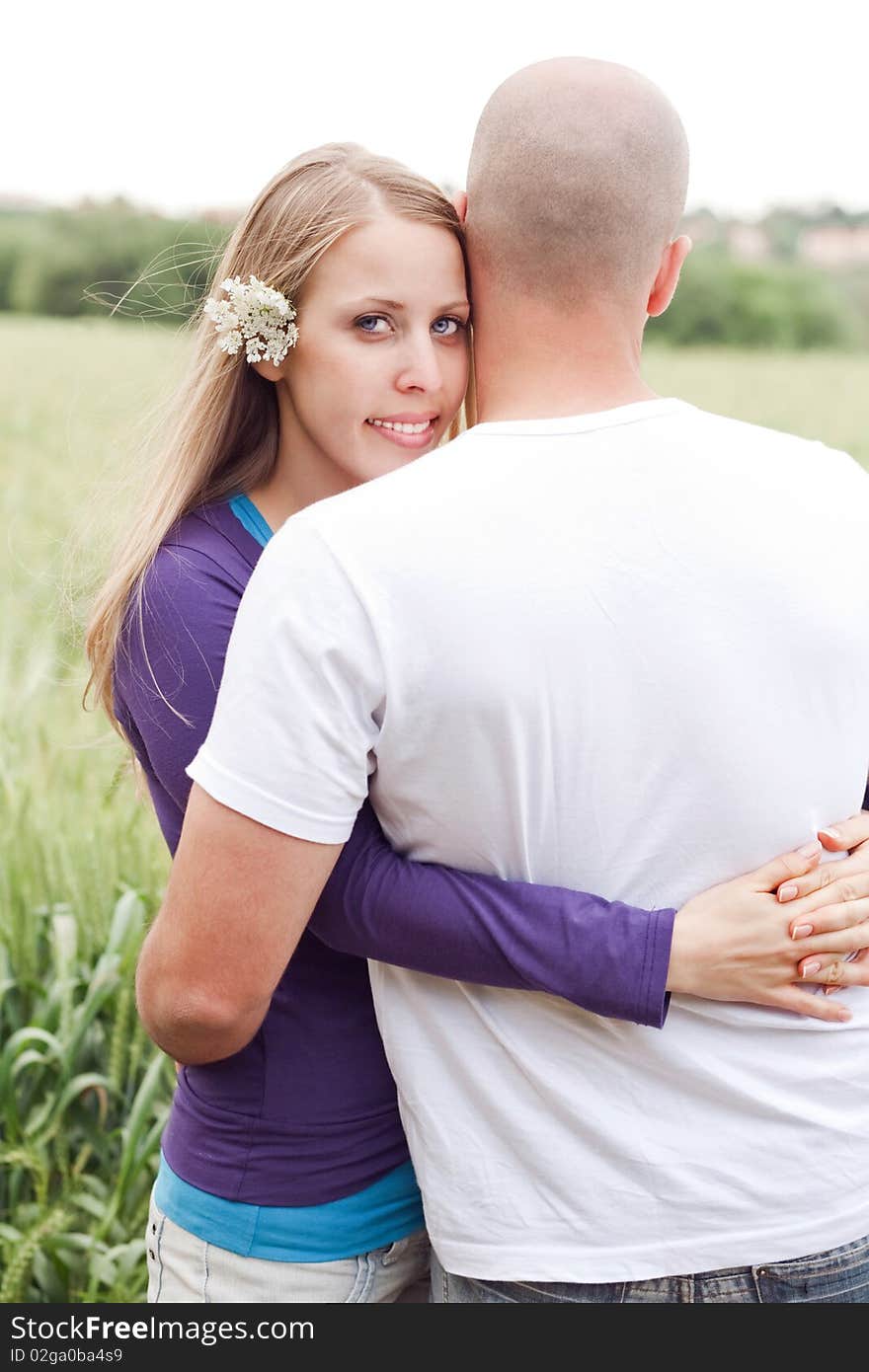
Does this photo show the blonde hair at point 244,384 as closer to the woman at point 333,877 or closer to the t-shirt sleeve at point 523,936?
the woman at point 333,877

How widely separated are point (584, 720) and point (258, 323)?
783 millimetres

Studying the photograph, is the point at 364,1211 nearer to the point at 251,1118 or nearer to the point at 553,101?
the point at 251,1118

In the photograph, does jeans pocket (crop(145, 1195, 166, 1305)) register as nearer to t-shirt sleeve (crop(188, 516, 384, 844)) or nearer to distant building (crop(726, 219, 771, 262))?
t-shirt sleeve (crop(188, 516, 384, 844))

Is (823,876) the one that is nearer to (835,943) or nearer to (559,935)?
(835,943)

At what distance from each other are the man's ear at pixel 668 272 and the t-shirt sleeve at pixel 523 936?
24.6 inches

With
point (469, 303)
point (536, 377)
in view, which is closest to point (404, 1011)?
point (536, 377)

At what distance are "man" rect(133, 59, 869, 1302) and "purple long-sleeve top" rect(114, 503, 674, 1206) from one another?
8 centimetres

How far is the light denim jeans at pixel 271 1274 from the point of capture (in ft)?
5.07

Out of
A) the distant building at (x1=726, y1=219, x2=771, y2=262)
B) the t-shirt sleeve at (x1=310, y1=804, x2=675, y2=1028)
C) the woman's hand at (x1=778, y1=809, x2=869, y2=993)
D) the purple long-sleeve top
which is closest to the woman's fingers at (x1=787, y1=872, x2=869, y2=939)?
the woman's hand at (x1=778, y1=809, x2=869, y2=993)

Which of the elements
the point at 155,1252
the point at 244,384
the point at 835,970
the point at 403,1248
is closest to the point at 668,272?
the point at 244,384

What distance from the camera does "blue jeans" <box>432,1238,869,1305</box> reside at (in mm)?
1290

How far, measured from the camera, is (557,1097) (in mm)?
1283

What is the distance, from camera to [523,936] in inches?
48.9

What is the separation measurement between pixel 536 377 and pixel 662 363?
8.11 m
